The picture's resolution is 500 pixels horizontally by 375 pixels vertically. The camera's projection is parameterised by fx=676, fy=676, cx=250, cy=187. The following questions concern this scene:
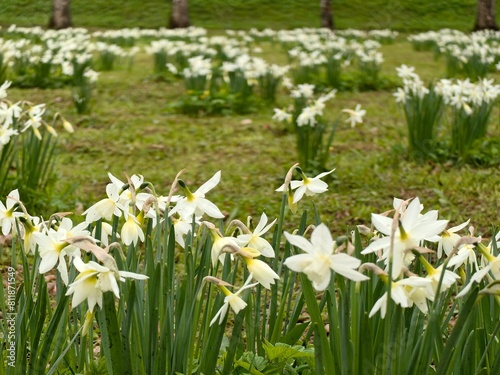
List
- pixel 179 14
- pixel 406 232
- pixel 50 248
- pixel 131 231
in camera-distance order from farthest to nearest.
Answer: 1. pixel 179 14
2. pixel 131 231
3. pixel 50 248
4. pixel 406 232

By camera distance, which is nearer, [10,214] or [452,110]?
[10,214]

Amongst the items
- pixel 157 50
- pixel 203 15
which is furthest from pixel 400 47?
pixel 203 15

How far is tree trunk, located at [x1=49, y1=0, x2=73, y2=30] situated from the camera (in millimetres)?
16938

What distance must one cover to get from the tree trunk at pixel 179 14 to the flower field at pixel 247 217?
7.21 metres

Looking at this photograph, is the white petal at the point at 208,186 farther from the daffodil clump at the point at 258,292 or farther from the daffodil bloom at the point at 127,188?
the daffodil bloom at the point at 127,188

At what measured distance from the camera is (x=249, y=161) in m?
5.33

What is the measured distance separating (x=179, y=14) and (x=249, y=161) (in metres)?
15.8

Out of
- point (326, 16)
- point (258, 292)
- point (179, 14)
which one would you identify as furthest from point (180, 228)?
point (326, 16)

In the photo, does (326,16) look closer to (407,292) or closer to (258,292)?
(258,292)

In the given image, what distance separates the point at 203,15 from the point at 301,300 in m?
24.0

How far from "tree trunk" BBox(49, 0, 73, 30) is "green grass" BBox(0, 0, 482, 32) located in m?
4.85

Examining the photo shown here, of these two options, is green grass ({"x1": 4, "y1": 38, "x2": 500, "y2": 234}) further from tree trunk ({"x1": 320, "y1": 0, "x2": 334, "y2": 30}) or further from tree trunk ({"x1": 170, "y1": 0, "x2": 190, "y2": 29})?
tree trunk ({"x1": 320, "y1": 0, "x2": 334, "y2": 30})

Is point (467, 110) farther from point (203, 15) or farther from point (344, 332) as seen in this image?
point (203, 15)

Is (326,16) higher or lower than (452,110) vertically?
lower
